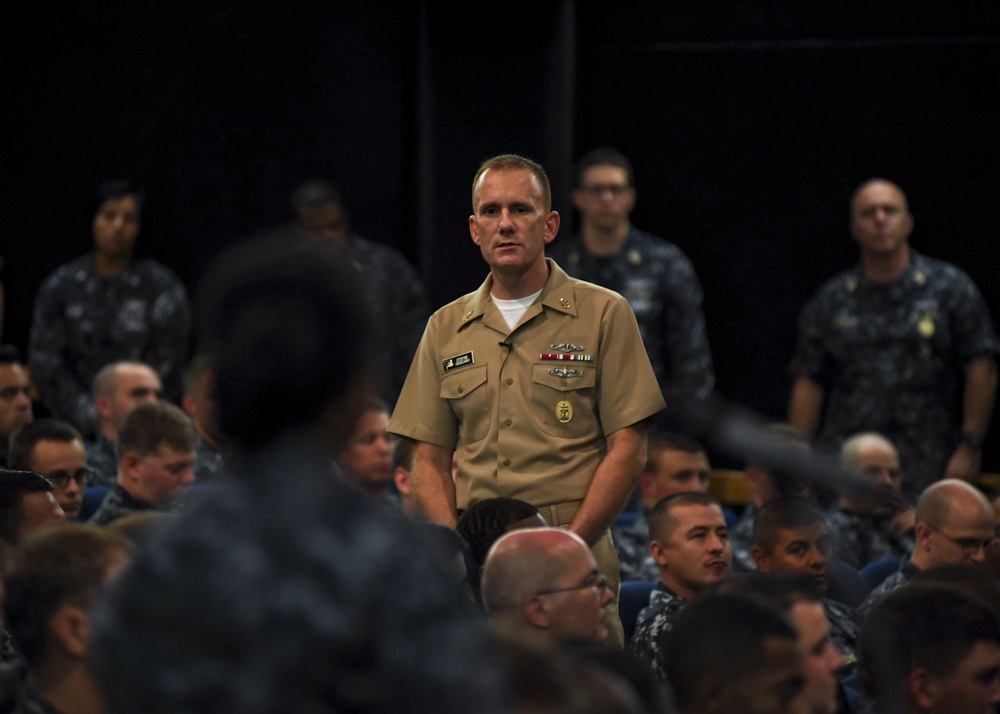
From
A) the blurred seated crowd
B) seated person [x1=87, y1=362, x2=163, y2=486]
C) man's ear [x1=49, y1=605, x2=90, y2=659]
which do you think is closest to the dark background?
seated person [x1=87, y1=362, x2=163, y2=486]

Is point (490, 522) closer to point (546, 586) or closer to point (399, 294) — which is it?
point (546, 586)

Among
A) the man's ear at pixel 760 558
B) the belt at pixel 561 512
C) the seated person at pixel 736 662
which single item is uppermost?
the seated person at pixel 736 662


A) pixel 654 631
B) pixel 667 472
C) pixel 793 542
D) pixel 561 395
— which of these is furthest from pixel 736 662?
pixel 667 472

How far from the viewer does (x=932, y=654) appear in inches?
103

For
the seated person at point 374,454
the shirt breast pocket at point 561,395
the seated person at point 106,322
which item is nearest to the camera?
the shirt breast pocket at point 561,395

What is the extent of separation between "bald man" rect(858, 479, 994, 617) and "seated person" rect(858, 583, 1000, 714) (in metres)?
1.44

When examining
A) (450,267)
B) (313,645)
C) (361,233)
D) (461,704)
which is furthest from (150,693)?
(361,233)

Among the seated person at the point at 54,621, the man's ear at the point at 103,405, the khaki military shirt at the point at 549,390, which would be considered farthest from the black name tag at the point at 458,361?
the man's ear at the point at 103,405

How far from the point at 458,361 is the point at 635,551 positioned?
5.41 ft

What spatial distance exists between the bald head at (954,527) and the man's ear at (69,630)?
8.77 ft

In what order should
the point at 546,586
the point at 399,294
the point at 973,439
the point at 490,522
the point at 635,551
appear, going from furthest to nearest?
the point at 399,294 → the point at 973,439 → the point at 635,551 → the point at 490,522 → the point at 546,586

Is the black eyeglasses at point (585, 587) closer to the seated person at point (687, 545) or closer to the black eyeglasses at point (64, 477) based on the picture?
the seated person at point (687, 545)

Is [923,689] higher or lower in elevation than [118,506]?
higher

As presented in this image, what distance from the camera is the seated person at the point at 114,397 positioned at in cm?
525
